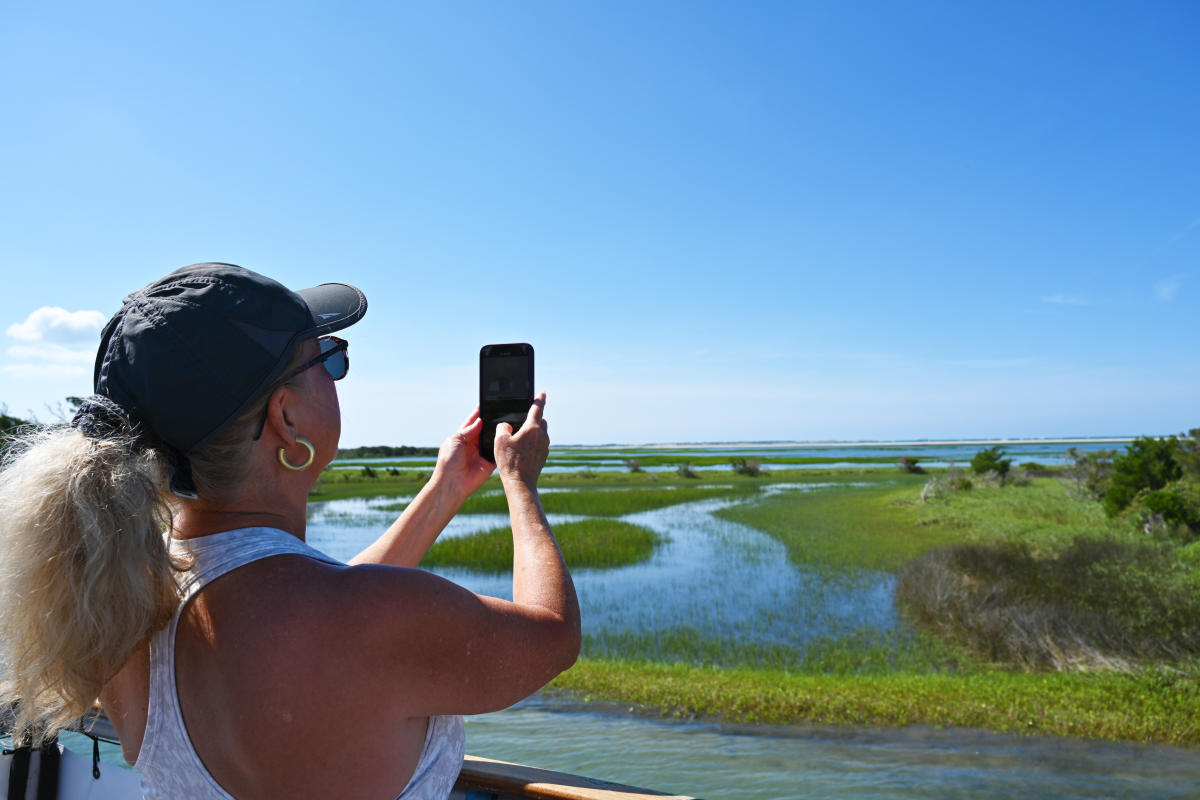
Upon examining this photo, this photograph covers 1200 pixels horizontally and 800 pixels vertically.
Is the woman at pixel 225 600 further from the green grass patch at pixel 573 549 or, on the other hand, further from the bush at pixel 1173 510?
the bush at pixel 1173 510

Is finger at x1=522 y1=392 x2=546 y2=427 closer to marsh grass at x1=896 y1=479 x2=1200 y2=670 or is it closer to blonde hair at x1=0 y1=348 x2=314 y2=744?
blonde hair at x1=0 y1=348 x2=314 y2=744

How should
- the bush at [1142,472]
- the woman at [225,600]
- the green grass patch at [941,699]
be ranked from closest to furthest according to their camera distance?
the woman at [225,600] → the green grass patch at [941,699] → the bush at [1142,472]

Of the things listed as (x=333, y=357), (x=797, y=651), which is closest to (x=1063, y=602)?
(x=797, y=651)

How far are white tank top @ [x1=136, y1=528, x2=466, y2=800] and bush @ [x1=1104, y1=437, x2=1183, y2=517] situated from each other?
78.2 feet

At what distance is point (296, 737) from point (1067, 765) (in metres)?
7.00

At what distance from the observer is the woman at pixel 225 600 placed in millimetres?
1048

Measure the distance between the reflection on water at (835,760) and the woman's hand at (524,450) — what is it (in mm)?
4694

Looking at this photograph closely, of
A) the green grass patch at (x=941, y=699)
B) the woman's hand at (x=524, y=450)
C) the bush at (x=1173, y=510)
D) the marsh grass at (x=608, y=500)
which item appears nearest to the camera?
the woman's hand at (x=524, y=450)

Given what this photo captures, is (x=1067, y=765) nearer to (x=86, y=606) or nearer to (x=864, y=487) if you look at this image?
(x=86, y=606)

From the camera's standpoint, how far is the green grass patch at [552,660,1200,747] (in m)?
6.87

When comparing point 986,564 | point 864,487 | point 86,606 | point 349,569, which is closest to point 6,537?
point 86,606

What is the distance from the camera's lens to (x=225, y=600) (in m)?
1.09

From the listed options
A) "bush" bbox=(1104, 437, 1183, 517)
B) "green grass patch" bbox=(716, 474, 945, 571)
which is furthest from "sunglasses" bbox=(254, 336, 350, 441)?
"bush" bbox=(1104, 437, 1183, 517)

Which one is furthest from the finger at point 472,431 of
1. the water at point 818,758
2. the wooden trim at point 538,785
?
the water at point 818,758
